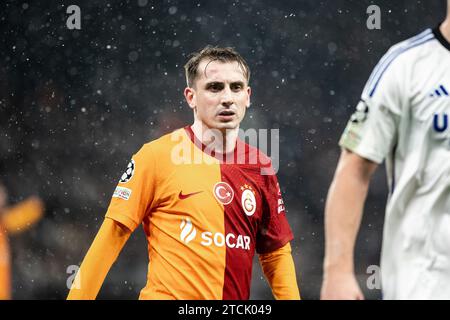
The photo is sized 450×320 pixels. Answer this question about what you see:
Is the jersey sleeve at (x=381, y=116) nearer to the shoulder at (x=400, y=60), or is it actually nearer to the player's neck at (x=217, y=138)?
the shoulder at (x=400, y=60)

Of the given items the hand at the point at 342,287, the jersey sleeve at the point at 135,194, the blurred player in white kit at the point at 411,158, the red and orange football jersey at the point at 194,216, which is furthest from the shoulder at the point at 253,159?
the hand at the point at 342,287

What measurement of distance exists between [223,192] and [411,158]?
5.77 feet

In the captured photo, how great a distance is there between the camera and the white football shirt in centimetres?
287

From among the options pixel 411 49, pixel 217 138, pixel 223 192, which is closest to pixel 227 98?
pixel 217 138

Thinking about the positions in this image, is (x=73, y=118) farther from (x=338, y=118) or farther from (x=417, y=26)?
(x=417, y=26)

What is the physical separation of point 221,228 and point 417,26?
11.3ft

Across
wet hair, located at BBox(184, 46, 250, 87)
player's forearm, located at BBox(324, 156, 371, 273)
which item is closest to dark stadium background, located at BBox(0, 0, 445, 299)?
wet hair, located at BBox(184, 46, 250, 87)

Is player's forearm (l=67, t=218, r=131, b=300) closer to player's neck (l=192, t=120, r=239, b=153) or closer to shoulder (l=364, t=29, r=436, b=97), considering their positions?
player's neck (l=192, t=120, r=239, b=153)

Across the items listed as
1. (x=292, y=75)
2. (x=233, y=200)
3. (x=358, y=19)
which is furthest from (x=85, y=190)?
(x=233, y=200)

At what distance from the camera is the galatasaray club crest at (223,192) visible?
449 cm

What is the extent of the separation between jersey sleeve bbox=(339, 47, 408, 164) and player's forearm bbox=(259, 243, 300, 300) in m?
1.95

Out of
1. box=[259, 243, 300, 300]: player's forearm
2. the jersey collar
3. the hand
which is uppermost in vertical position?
the jersey collar

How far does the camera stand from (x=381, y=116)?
287cm

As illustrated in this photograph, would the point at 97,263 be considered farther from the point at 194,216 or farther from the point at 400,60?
the point at 400,60
